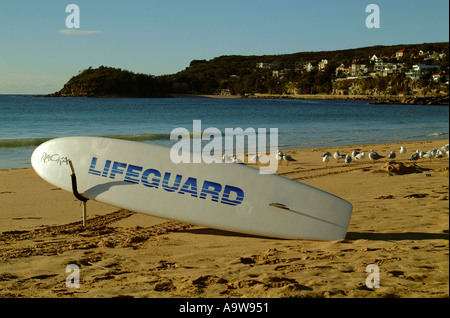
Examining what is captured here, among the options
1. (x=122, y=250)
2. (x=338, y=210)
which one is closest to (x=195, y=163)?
(x=122, y=250)

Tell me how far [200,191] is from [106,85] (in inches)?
4271

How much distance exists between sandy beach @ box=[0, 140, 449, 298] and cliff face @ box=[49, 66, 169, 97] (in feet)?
347

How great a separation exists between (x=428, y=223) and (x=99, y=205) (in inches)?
210

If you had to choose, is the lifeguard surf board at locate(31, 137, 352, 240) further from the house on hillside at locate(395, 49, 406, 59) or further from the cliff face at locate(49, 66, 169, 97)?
the house on hillside at locate(395, 49, 406, 59)

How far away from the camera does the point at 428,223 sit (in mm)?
6035

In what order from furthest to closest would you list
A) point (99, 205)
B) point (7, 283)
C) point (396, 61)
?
point (396, 61) → point (99, 205) → point (7, 283)

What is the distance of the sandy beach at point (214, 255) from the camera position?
3930mm

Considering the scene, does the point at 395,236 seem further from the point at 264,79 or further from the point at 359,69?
the point at 264,79

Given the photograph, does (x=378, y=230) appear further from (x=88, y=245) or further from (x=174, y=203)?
(x=88, y=245)

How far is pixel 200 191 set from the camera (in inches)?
232

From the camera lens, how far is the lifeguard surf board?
18.3 feet

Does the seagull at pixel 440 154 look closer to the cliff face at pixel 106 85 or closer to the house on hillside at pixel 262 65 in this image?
the cliff face at pixel 106 85

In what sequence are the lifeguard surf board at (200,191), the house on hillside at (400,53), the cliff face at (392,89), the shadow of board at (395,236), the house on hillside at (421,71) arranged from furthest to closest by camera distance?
the house on hillside at (400,53) < the house on hillside at (421,71) < the cliff face at (392,89) < the lifeguard surf board at (200,191) < the shadow of board at (395,236)

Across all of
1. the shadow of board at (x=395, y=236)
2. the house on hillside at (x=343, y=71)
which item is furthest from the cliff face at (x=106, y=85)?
the shadow of board at (x=395, y=236)
